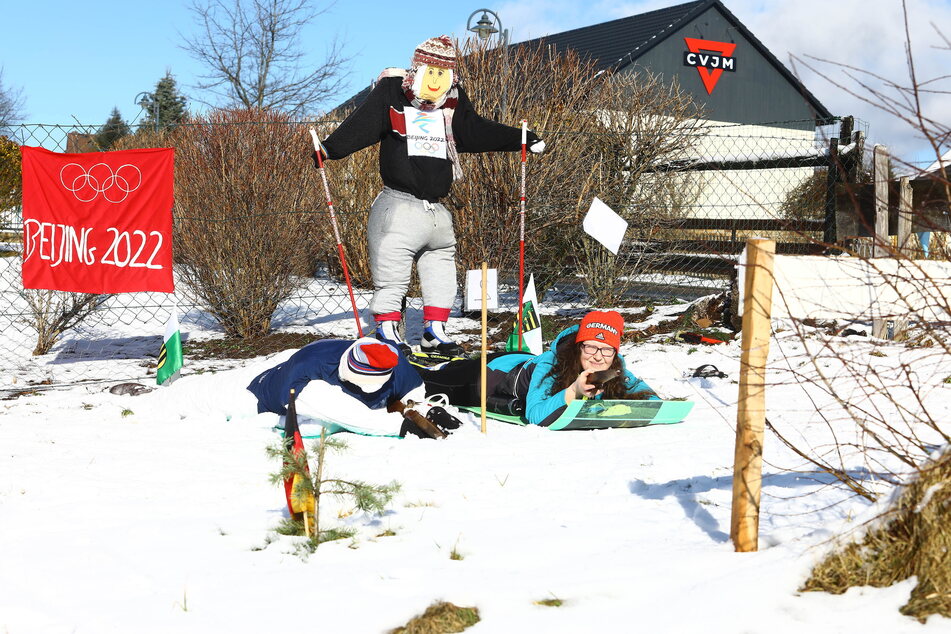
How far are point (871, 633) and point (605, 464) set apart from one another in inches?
64.6

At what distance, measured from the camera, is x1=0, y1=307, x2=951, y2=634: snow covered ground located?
6.90 ft

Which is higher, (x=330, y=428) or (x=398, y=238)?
(x=398, y=238)

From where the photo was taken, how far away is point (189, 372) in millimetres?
6293

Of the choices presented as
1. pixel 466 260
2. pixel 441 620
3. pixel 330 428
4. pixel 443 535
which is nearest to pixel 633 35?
pixel 466 260

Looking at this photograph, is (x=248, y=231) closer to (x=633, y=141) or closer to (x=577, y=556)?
(x=633, y=141)

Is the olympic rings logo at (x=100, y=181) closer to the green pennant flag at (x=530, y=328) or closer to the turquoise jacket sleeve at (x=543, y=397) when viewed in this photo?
the green pennant flag at (x=530, y=328)

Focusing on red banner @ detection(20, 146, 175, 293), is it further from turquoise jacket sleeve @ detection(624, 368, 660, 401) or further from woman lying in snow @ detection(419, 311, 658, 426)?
turquoise jacket sleeve @ detection(624, 368, 660, 401)

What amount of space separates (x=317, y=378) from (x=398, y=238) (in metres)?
1.71

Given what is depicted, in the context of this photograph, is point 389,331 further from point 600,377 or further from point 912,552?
point 912,552

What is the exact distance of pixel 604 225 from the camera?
6156 mm

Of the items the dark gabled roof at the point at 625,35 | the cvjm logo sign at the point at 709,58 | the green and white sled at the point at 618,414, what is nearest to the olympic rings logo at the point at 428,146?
the green and white sled at the point at 618,414

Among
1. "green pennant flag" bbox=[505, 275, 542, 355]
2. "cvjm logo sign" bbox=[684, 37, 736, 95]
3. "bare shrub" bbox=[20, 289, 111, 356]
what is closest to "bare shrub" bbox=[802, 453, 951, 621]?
"green pennant flag" bbox=[505, 275, 542, 355]

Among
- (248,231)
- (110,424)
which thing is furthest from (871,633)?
(248,231)

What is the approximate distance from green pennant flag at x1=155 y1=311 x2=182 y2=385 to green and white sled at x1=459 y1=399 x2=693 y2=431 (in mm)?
2489
